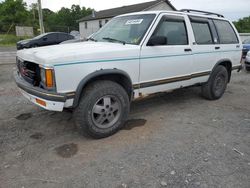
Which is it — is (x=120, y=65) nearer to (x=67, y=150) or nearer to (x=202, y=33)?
(x=67, y=150)

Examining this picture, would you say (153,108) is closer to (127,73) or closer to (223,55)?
(127,73)

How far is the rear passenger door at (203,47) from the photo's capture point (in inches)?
191

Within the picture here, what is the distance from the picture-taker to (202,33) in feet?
16.5

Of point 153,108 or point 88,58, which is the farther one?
point 153,108

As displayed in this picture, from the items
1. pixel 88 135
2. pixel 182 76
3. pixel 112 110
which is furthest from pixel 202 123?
pixel 88 135

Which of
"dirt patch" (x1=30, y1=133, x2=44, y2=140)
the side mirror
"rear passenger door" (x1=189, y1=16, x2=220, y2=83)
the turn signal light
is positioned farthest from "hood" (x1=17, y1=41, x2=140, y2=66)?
"rear passenger door" (x1=189, y1=16, x2=220, y2=83)

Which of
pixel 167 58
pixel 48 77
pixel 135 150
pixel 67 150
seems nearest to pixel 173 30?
pixel 167 58

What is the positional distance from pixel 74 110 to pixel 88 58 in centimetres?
80

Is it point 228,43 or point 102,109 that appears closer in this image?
point 102,109

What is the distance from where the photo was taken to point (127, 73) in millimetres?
3693

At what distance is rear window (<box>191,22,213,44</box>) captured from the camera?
4871 millimetres

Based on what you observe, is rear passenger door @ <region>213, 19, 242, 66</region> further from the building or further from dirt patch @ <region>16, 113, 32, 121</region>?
the building

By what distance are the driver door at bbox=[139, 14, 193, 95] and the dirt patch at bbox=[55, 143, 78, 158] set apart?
57.6 inches

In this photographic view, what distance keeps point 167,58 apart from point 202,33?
1.40 m
